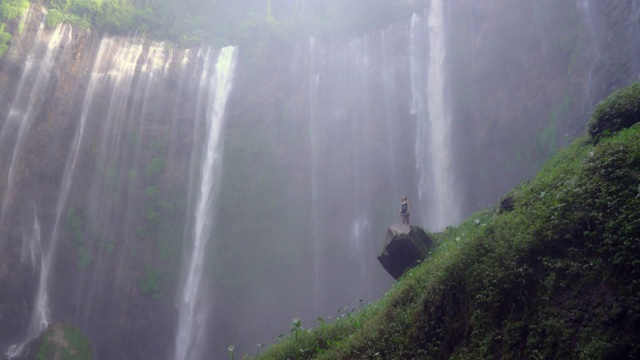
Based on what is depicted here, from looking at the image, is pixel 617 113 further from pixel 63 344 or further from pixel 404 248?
pixel 63 344

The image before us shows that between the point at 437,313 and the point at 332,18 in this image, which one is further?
the point at 332,18

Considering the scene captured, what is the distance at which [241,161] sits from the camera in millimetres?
26406

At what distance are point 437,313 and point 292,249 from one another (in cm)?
1868

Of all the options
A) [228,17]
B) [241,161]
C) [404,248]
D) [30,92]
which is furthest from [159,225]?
[404,248]

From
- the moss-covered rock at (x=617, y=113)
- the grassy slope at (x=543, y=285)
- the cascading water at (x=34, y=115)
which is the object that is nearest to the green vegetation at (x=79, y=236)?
the cascading water at (x=34, y=115)

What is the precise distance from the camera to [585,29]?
17.5 metres

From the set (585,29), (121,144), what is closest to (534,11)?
Answer: (585,29)

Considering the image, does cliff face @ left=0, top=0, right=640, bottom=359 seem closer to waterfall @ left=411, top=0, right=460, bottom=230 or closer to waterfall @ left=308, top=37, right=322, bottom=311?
waterfall @ left=308, top=37, right=322, bottom=311

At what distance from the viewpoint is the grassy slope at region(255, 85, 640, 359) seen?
4.48 metres

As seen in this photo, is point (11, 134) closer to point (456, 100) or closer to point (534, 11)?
point (456, 100)

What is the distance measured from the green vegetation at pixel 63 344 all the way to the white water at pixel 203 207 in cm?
439

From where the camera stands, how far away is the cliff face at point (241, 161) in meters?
21.0

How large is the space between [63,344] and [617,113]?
23.5m

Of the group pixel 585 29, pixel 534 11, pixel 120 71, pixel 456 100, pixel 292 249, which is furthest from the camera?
pixel 120 71
